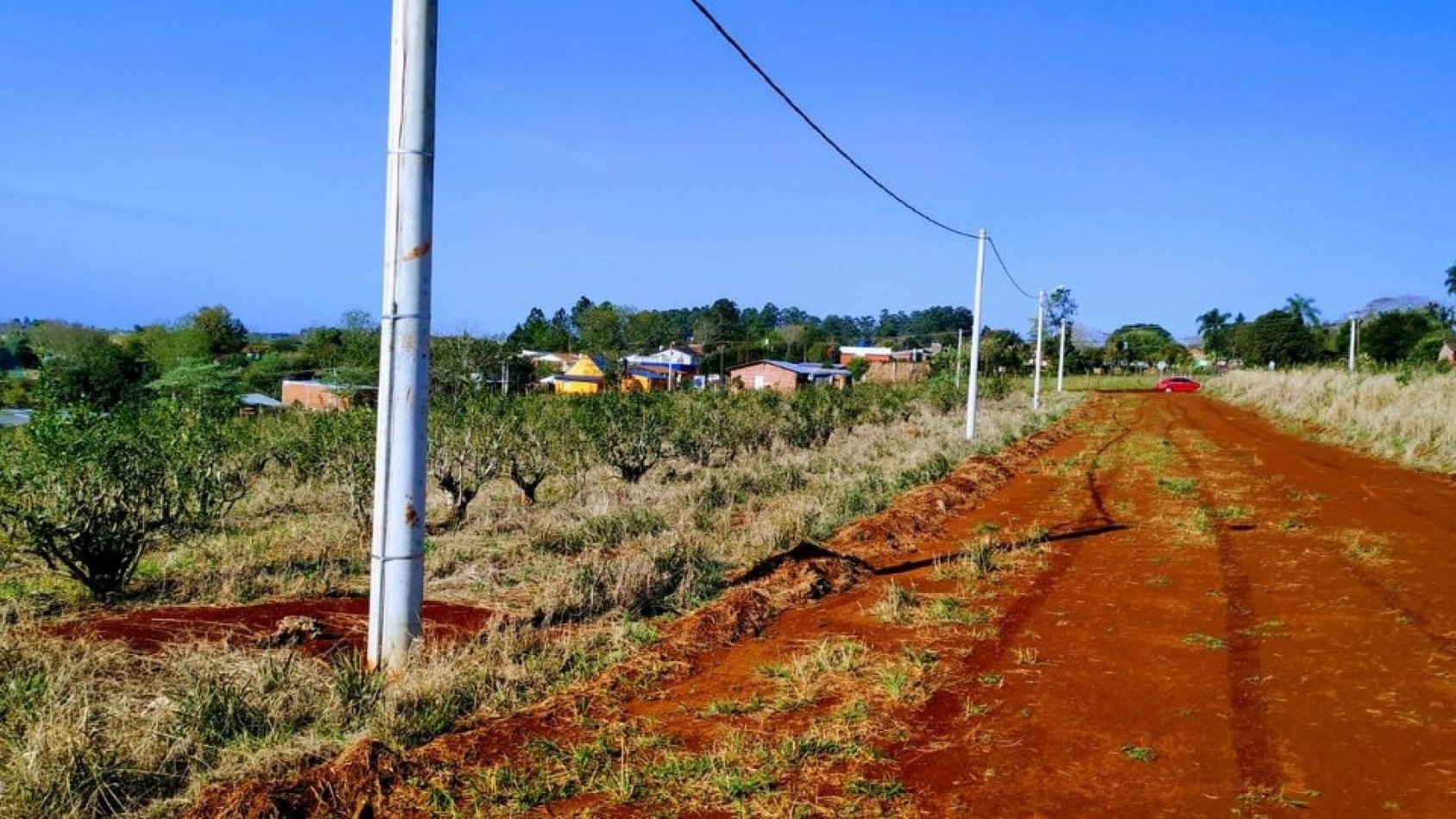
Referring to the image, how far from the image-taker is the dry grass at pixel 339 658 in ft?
13.6

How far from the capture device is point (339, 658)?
579 cm

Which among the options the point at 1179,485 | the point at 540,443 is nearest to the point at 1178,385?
the point at 1179,485

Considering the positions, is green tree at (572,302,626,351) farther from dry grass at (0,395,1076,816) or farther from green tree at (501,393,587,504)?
dry grass at (0,395,1076,816)

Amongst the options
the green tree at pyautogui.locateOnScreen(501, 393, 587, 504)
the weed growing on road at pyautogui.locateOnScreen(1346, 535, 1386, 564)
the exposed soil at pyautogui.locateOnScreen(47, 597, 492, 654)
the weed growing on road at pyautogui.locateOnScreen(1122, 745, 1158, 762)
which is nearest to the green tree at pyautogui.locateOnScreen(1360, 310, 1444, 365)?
the weed growing on road at pyautogui.locateOnScreen(1346, 535, 1386, 564)

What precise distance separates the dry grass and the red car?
179ft

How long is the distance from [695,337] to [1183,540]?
127m

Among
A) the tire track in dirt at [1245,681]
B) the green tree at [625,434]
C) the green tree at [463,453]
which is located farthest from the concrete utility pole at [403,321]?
the green tree at [625,434]

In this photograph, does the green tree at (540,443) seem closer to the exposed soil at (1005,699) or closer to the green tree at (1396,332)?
the exposed soil at (1005,699)

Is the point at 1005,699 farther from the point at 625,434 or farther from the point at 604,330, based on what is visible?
the point at 604,330

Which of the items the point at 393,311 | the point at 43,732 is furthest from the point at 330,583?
the point at 43,732

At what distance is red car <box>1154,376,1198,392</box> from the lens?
2474 inches

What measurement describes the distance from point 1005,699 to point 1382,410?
73.9 feet

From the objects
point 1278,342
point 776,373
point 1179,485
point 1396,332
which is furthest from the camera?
point 1278,342

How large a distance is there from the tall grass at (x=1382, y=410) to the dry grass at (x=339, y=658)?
A: 408 inches
